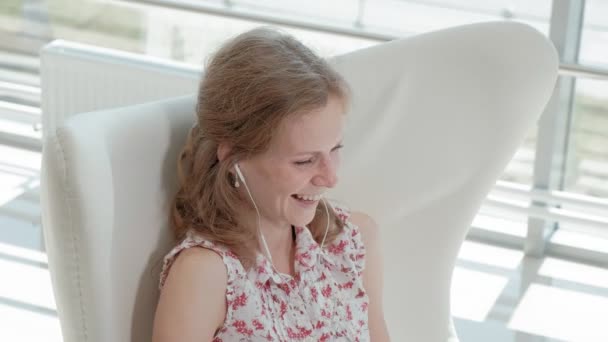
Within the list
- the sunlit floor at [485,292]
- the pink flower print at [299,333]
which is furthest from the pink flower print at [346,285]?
the sunlit floor at [485,292]

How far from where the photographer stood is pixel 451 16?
7000 mm

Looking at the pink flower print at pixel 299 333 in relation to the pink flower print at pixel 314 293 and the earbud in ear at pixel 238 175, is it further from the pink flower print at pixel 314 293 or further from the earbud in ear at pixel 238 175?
the earbud in ear at pixel 238 175

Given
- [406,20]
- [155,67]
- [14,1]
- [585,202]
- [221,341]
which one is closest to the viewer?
[221,341]

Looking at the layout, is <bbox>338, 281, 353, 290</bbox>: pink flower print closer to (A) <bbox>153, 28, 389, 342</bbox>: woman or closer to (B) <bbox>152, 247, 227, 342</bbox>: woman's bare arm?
(A) <bbox>153, 28, 389, 342</bbox>: woman

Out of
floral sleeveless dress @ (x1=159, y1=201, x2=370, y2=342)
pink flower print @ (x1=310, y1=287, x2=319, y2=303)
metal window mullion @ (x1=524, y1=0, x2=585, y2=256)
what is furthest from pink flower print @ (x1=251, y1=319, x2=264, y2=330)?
metal window mullion @ (x1=524, y1=0, x2=585, y2=256)

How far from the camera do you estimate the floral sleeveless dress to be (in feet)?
4.70

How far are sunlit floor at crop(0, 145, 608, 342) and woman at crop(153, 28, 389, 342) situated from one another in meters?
1.30

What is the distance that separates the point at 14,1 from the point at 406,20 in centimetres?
249

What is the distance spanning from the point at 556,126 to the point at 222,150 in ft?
6.47

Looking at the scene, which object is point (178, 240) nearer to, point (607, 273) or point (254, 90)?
point (254, 90)

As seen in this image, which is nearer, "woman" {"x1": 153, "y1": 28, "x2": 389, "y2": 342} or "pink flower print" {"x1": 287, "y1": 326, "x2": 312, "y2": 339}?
"woman" {"x1": 153, "y1": 28, "x2": 389, "y2": 342}

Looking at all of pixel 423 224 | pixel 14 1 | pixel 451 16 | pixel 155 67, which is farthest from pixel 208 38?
pixel 423 224

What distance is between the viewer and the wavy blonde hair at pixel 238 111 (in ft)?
4.53

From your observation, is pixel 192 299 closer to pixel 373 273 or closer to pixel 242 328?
pixel 242 328
